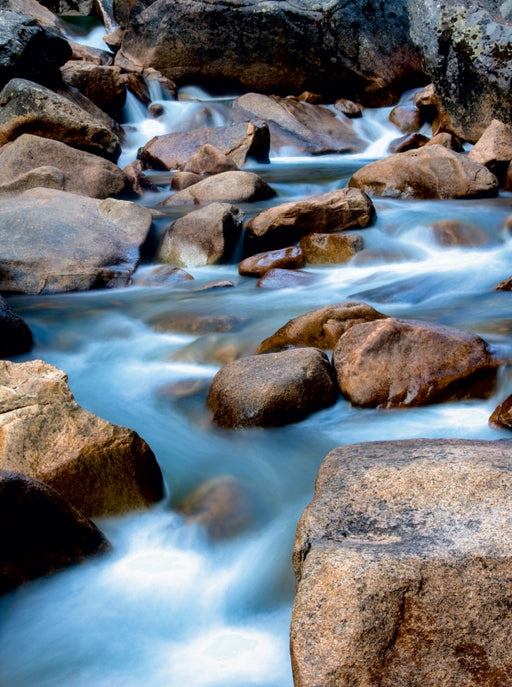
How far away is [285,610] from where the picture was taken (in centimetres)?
267

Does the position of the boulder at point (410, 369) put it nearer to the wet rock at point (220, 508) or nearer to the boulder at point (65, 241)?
the wet rock at point (220, 508)

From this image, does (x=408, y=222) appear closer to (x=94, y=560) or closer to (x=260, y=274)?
(x=260, y=274)

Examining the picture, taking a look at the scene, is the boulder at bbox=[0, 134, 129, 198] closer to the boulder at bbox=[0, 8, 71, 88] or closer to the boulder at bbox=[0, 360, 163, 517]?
the boulder at bbox=[0, 8, 71, 88]

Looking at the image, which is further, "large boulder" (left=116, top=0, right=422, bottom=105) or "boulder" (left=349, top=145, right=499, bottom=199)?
"large boulder" (left=116, top=0, right=422, bottom=105)

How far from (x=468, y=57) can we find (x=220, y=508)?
10035 millimetres

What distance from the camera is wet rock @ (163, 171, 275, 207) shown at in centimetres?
996

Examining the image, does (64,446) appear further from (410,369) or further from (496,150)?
(496,150)

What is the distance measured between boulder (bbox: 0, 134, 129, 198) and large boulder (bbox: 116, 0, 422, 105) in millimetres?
10515

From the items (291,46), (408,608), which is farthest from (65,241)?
(291,46)

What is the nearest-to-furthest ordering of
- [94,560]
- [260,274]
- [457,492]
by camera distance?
[457,492]
[94,560]
[260,274]

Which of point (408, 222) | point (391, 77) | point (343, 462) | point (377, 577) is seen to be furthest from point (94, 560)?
point (391, 77)

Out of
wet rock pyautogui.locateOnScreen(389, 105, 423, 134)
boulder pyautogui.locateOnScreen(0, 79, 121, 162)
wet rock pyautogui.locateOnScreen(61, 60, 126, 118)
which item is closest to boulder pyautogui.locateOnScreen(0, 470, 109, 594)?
boulder pyautogui.locateOnScreen(0, 79, 121, 162)

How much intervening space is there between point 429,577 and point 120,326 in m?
4.81

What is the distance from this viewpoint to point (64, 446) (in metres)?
3.10
